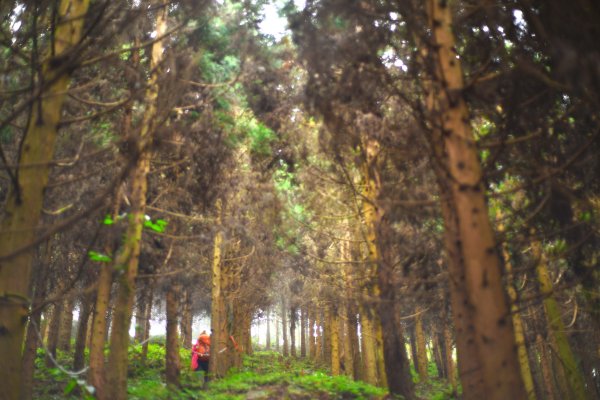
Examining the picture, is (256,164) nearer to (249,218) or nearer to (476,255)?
(249,218)

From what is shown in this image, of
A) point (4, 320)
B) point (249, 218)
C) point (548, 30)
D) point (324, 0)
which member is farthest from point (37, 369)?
point (548, 30)

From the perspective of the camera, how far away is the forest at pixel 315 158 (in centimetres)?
397

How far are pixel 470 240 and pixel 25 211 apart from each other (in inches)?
146

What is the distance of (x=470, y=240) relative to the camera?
4.29 metres

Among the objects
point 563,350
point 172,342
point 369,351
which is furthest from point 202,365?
point 563,350

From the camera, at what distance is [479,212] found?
4340 mm

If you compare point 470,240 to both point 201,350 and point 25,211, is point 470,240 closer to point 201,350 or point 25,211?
point 25,211

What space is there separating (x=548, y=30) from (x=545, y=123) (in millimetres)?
1076

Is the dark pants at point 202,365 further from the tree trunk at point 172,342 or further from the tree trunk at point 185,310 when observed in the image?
the tree trunk at point 172,342

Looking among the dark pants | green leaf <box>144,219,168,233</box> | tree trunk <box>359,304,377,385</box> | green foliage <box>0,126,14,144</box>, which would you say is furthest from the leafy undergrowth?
green leaf <box>144,219,168,233</box>

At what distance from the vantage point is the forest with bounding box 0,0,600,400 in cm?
397

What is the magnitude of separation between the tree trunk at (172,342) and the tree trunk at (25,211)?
975 centimetres

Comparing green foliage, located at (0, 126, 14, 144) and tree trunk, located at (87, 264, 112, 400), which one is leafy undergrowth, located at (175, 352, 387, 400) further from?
green foliage, located at (0, 126, 14, 144)

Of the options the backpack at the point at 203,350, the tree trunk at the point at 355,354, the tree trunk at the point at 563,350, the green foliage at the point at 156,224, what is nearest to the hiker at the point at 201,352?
the backpack at the point at 203,350
